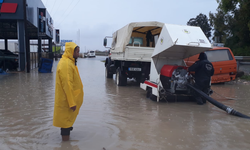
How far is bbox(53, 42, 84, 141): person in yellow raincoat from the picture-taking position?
366 centimetres

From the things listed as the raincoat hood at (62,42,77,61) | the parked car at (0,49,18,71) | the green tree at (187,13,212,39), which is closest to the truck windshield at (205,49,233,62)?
the raincoat hood at (62,42,77,61)

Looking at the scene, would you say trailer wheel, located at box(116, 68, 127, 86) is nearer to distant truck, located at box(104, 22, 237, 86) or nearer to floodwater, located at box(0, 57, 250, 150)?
distant truck, located at box(104, 22, 237, 86)

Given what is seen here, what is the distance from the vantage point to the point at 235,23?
774 inches

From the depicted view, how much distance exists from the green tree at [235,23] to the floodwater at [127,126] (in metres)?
9.55

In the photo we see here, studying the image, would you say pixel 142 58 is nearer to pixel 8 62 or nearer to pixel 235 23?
pixel 8 62

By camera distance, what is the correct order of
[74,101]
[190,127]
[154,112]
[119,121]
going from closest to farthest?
[74,101]
[190,127]
[119,121]
[154,112]

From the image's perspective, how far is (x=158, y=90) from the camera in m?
7.14

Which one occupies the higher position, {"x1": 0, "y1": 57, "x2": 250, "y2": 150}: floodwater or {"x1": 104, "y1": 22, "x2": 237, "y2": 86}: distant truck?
{"x1": 104, "y1": 22, "x2": 237, "y2": 86}: distant truck

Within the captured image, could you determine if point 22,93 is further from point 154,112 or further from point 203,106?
point 203,106

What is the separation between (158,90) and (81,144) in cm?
368

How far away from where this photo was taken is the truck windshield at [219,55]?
1098 centimetres

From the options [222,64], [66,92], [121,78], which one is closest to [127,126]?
[66,92]

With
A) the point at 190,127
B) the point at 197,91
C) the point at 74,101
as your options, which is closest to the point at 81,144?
the point at 74,101

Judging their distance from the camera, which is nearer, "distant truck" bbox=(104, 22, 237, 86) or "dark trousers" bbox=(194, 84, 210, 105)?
"dark trousers" bbox=(194, 84, 210, 105)
